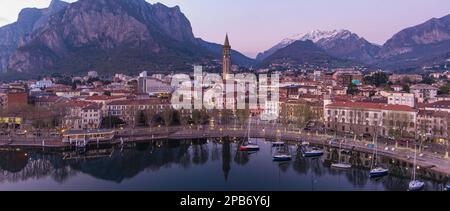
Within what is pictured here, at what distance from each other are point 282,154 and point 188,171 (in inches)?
174

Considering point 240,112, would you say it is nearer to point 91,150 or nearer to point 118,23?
point 91,150

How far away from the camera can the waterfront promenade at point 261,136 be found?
17.0 meters

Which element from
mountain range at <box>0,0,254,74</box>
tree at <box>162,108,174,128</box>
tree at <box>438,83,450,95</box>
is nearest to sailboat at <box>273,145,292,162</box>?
tree at <box>162,108,174,128</box>

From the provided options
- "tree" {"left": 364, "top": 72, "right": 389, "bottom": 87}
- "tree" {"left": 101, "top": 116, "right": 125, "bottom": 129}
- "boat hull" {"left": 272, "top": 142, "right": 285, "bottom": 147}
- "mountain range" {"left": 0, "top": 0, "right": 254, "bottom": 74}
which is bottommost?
"boat hull" {"left": 272, "top": 142, "right": 285, "bottom": 147}

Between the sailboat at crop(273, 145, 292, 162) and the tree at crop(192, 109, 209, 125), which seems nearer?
the sailboat at crop(273, 145, 292, 162)

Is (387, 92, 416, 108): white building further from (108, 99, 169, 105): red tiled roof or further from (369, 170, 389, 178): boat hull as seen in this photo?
(108, 99, 169, 105): red tiled roof

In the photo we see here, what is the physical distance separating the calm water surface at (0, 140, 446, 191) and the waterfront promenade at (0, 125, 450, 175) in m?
0.67

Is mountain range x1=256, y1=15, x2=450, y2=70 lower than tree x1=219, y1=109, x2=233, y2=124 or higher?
higher

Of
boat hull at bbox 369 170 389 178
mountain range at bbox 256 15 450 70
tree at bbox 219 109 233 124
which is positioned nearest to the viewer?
boat hull at bbox 369 170 389 178

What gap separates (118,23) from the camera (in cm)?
8112

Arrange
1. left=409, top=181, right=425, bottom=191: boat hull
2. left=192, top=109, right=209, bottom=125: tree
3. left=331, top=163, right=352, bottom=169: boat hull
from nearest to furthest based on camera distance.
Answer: left=409, top=181, right=425, bottom=191: boat hull, left=331, top=163, right=352, bottom=169: boat hull, left=192, top=109, right=209, bottom=125: tree

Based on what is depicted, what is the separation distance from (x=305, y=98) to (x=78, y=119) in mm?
16211

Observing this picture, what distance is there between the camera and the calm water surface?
14617 millimetres

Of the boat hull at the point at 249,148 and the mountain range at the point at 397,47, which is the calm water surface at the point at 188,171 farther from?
the mountain range at the point at 397,47
